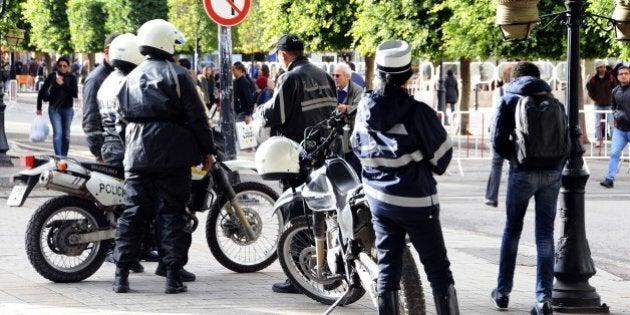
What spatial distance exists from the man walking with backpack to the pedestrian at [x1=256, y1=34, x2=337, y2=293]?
1.50m

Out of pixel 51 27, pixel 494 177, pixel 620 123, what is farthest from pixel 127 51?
Answer: pixel 51 27

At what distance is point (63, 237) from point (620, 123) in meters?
11.5

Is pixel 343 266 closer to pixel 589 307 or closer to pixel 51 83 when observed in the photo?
pixel 589 307

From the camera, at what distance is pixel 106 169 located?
9.90 meters

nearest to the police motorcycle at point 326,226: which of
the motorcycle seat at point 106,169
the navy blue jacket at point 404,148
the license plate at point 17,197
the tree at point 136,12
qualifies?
the navy blue jacket at point 404,148

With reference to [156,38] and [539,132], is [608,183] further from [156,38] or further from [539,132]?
[156,38]

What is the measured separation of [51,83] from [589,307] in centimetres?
1354

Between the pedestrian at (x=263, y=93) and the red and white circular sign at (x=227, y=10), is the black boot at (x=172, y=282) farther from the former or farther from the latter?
the pedestrian at (x=263, y=93)

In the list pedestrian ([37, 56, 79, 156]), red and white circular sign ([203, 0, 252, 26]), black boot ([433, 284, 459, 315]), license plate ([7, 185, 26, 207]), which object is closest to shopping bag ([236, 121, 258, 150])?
red and white circular sign ([203, 0, 252, 26])

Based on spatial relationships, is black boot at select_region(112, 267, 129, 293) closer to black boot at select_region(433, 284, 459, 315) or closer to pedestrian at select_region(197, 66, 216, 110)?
black boot at select_region(433, 284, 459, 315)

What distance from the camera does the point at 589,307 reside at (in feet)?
29.9

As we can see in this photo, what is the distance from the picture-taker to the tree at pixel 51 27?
6366 cm

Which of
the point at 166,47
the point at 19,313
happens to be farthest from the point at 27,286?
the point at 166,47

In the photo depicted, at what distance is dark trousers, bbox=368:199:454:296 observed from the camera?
22.9 feet
